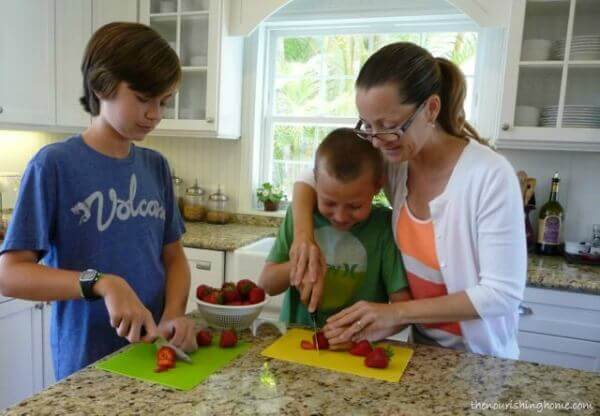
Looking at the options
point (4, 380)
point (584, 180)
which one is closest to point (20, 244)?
point (4, 380)

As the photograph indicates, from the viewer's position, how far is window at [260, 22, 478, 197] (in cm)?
263

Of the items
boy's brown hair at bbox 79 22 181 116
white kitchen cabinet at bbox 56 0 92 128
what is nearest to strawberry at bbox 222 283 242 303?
boy's brown hair at bbox 79 22 181 116

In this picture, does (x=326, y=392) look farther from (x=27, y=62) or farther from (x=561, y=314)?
(x=27, y=62)

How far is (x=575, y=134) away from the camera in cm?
208

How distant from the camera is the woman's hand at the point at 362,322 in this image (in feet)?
3.09

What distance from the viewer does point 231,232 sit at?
8.55 feet

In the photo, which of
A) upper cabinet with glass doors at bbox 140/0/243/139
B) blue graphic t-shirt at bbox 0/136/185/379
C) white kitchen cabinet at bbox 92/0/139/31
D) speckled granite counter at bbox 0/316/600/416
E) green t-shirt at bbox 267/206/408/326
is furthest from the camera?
white kitchen cabinet at bbox 92/0/139/31

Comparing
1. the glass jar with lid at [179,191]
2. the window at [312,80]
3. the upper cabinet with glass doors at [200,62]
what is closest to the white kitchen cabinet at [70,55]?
the upper cabinet with glass doors at [200,62]

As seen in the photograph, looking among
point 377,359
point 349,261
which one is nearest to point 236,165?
point 349,261

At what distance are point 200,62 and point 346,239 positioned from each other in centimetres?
179

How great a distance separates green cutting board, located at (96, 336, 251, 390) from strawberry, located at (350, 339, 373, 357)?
0.21m

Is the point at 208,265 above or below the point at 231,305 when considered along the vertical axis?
below

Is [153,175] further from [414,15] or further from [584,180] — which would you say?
[584,180]

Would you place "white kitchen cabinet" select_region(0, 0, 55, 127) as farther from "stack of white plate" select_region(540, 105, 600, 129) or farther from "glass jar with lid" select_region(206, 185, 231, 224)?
"stack of white plate" select_region(540, 105, 600, 129)
